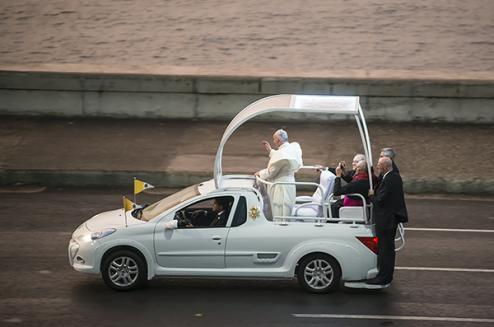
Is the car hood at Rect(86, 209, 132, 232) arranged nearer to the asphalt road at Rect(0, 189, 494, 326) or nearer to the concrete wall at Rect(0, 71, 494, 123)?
the asphalt road at Rect(0, 189, 494, 326)

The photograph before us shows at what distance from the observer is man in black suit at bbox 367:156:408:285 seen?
495 inches

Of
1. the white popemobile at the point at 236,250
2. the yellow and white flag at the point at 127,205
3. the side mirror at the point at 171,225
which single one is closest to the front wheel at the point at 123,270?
the white popemobile at the point at 236,250

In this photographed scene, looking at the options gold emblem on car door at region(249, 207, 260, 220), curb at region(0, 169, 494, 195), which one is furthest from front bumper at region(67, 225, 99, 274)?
curb at region(0, 169, 494, 195)

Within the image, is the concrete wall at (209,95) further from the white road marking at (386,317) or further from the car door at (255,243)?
the white road marking at (386,317)

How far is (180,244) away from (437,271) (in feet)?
12.5

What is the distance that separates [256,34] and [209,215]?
15.9m

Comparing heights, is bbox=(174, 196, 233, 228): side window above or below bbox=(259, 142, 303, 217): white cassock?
below

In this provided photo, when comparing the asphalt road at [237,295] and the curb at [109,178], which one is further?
the curb at [109,178]

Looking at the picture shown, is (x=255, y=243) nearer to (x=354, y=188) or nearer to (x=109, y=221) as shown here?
(x=354, y=188)

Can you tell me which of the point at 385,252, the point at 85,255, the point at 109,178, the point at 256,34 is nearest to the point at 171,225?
the point at 85,255

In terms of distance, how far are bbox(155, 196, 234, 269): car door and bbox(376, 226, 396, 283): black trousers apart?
2004 millimetres

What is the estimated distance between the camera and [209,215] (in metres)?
13.0

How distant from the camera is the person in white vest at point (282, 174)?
42.8 ft

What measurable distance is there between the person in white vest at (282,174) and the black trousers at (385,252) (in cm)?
130
